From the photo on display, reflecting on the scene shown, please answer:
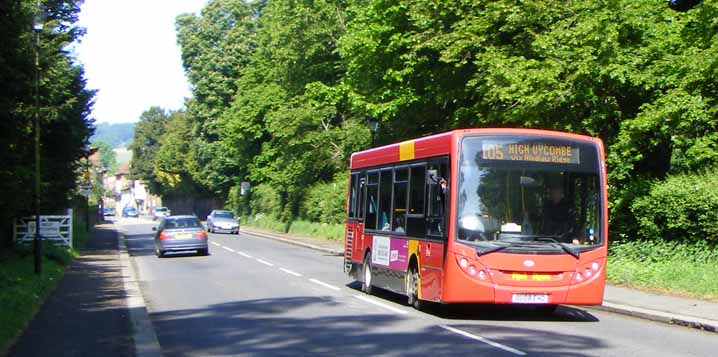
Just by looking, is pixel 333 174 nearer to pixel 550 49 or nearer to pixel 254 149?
pixel 254 149

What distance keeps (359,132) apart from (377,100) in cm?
1136

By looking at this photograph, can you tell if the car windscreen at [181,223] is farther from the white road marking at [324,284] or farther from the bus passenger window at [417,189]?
the bus passenger window at [417,189]

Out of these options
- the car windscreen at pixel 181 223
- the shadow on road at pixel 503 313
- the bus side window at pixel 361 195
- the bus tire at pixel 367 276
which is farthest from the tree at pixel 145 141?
the shadow on road at pixel 503 313

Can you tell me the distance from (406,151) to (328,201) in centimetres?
Result: 3104

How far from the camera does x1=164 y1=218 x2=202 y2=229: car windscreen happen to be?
3259 cm

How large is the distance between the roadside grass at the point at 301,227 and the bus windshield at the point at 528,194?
3030cm

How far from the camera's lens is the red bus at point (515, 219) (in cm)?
1353

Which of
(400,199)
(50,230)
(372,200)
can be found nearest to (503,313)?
(400,199)

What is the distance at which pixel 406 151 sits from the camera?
16344mm

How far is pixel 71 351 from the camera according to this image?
35.3 ft

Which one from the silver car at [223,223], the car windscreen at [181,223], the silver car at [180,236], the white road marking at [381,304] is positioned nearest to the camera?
the white road marking at [381,304]

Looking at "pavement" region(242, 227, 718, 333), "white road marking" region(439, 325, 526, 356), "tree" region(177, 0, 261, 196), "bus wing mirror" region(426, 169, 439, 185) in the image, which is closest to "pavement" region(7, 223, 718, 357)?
"pavement" region(242, 227, 718, 333)

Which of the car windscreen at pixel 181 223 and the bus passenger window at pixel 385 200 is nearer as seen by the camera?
the bus passenger window at pixel 385 200

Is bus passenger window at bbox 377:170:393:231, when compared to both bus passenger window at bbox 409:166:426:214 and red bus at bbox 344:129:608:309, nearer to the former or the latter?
bus passenger window at bbox 409:166:426:214
